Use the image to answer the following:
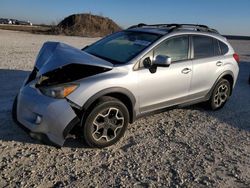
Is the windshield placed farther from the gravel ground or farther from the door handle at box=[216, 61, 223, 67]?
the door handle at box=[216, 61, 223, 67]

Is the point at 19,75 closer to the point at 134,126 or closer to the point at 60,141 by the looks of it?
the point at 134,126

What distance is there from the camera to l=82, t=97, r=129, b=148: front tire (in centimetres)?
476

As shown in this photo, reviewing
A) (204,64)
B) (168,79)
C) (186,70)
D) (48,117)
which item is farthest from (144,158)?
(204,64)

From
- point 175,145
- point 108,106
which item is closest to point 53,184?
point 108,106

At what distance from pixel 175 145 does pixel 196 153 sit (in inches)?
14.8

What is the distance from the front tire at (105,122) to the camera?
476 cm

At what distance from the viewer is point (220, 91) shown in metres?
7.16

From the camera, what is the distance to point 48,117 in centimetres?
446

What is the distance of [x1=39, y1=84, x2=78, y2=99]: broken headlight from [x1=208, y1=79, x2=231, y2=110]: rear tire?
11.3 ft

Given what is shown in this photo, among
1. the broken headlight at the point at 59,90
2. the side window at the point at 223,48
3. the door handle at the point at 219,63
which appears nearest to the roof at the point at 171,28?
the side window at the point at 223,48

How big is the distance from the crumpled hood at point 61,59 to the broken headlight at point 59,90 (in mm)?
398

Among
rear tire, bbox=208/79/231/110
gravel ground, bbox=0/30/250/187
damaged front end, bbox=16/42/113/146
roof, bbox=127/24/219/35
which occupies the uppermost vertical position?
roof, bbox=127/24/219/35

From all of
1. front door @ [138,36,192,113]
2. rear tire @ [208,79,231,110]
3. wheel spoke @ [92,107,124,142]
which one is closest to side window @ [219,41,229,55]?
rear tire @ [208,79,231,110]

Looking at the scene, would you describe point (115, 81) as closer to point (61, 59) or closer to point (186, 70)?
point (61, 59)
